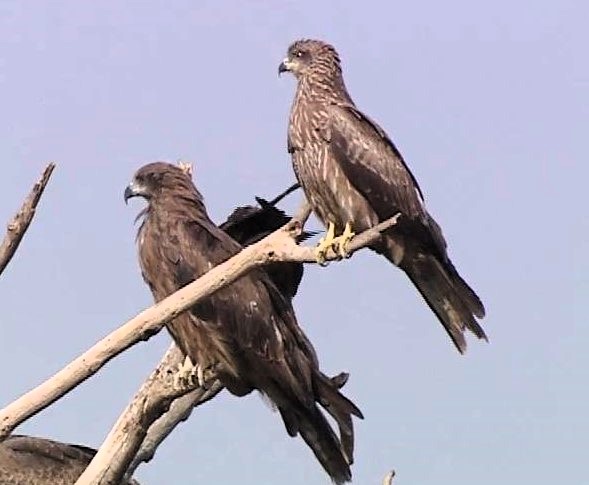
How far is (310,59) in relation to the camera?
830 cm

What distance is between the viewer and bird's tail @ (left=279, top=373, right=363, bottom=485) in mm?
6723

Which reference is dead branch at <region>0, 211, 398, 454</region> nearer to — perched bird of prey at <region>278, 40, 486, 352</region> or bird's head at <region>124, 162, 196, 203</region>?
perched bird of prey at <region>278, 40, 486, 352</region>

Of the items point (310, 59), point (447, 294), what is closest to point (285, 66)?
point (310, 59)

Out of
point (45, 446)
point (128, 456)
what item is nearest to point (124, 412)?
point (128, 456)

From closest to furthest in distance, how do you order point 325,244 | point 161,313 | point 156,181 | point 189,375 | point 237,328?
point 161,313, point 325,244, point 237,328, point 189,375, point 156,181

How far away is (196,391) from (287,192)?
63.9 inches

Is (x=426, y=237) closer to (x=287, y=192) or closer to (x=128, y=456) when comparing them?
(x=287, y=192)

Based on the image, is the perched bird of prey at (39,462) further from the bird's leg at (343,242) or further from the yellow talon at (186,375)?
the bird's leg at (343,242)

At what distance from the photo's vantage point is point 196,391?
8219mm

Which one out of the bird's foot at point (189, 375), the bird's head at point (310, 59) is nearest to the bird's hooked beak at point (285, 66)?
the bird's head at point (310, 59)

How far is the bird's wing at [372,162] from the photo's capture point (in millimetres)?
7547

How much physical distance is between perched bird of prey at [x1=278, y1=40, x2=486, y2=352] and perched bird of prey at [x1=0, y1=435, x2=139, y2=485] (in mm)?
2287

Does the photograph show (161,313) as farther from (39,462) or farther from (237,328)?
(39,462)

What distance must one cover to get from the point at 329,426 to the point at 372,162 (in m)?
1.73
